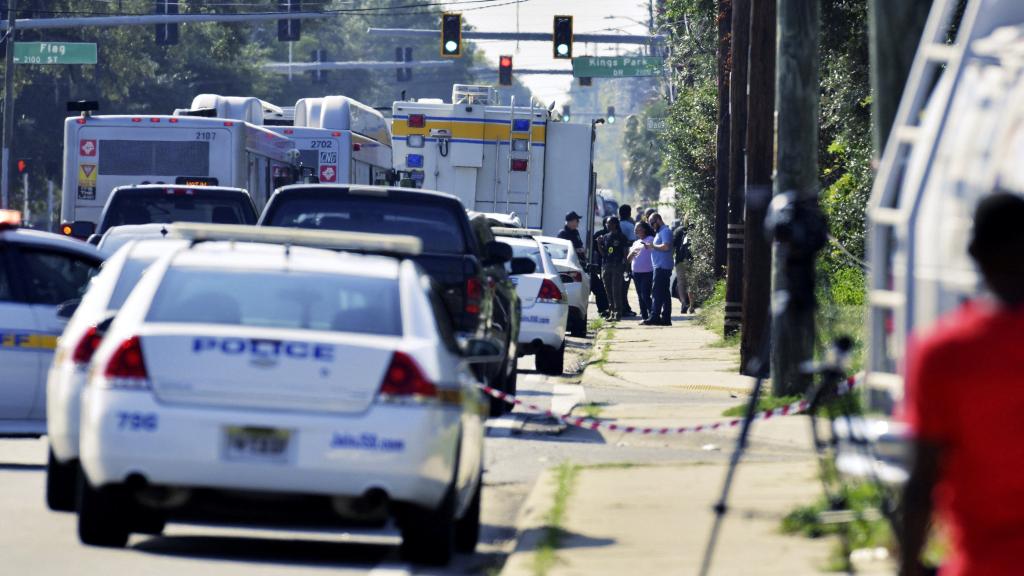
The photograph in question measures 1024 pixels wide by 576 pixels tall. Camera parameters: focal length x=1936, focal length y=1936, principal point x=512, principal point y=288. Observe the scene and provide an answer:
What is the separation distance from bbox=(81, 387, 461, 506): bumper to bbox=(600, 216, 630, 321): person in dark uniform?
2301 cm

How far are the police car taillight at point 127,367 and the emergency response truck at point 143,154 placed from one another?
1645cm

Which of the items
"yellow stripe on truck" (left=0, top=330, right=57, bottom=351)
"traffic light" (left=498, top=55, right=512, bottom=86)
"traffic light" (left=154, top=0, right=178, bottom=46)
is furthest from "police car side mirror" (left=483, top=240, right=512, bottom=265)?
"traffic light" (left=498, top=55, right=512, bottom=86)

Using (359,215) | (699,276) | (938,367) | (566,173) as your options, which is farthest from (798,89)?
(699,276)

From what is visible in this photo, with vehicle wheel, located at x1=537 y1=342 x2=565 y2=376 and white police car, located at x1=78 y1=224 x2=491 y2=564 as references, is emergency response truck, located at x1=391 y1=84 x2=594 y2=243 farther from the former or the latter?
white police car, located at x1=78 y1=224 x2=491 y2=564

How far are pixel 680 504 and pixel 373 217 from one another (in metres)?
4.18

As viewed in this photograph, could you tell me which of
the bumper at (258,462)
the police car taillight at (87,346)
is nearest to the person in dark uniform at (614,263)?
the police car taillight at (87,346)

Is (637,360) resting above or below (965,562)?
below

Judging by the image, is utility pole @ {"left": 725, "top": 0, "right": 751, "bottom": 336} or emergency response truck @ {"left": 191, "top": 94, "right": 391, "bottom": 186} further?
emergency response truck @ {"left": 191, "top": 94, "right": 391, "bottom": 186}

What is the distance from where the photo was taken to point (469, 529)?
9.62 m

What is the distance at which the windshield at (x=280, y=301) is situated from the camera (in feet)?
29.4

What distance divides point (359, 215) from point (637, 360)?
959 centimetres

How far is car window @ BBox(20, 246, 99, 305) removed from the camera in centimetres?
1255

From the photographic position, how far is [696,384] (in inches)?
756

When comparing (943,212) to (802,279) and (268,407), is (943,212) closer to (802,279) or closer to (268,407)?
(802,279)
